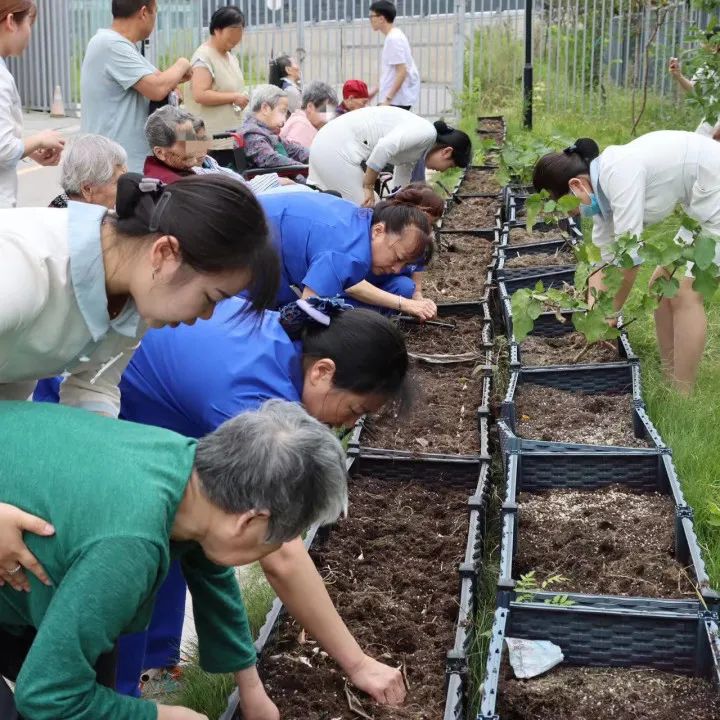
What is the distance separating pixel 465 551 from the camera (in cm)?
329

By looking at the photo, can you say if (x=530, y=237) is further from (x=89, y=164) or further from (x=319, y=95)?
(x=89, y=164)

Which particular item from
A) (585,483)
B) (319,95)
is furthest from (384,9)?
(585,483)

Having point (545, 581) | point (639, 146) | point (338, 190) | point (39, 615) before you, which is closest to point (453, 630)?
point (545, 581)

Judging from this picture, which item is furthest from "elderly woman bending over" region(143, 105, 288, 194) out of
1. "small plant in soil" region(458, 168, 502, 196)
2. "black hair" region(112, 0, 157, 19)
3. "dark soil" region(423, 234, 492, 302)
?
"small plant in soil" region(458, 168, 502, 196)

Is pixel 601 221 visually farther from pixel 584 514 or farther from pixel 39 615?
pixel 39 615

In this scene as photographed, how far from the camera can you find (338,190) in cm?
609

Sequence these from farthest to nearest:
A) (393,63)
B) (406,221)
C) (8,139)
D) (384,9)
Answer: (393,63)
(384,9)
(406,221)
(8,139)

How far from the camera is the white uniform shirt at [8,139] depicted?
12.4ft

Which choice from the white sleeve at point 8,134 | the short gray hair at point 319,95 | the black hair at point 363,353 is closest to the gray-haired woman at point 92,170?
the white sleeve at point 8,134

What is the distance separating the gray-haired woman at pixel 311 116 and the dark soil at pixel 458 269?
1.36 m

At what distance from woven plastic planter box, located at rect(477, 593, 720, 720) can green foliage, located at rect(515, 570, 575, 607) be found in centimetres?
3

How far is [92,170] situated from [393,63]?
675 cm

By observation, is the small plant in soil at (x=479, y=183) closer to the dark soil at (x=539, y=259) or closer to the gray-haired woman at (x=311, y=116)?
the gray-haired woman at (x=311, y=116)

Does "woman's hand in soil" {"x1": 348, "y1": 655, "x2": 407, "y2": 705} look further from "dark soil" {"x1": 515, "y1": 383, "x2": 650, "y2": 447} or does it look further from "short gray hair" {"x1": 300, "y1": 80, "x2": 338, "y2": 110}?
"short gray hair" {"x1": 300, "y1": 80, "x2": 338, "y2": 110}
